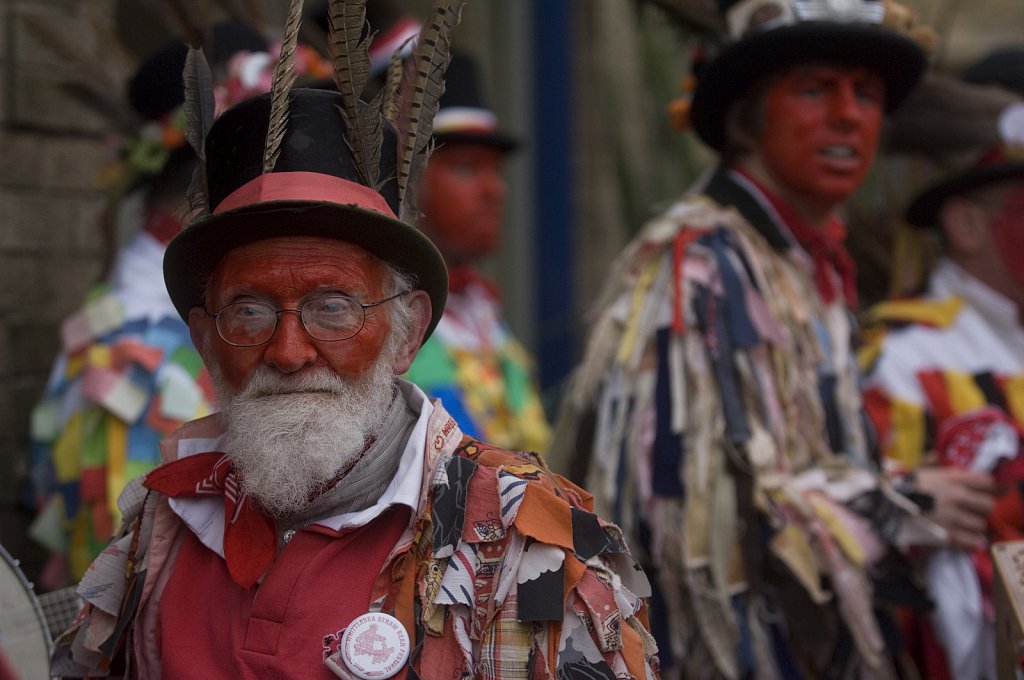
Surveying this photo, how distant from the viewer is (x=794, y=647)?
306 centimetres

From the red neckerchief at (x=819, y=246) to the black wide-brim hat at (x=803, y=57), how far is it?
248mm

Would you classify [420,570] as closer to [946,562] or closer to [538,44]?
[946,562]

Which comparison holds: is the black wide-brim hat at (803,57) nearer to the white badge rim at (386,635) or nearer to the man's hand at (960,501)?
the man's hand at (960,501)

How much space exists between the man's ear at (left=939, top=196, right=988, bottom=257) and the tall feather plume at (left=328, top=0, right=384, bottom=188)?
263 cm

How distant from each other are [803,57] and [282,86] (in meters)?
1.85

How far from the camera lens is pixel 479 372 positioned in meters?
4.81

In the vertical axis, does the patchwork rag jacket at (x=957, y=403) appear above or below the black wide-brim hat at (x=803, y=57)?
below

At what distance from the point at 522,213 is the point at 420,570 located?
16.5 ft

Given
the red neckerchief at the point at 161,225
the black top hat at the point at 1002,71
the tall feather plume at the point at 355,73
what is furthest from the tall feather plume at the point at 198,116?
the black top hat at the point at 1002,71

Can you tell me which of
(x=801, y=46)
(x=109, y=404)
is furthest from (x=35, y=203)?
(x=801, y=46)

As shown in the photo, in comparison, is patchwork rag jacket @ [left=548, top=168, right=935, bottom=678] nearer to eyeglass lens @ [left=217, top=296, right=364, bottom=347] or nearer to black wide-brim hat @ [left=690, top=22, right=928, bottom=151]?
black wide-brim hat @ [left=690, top=22, right=928, bottom=151]

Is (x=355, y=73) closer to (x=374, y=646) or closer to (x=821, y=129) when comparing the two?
(x=374, y=646)

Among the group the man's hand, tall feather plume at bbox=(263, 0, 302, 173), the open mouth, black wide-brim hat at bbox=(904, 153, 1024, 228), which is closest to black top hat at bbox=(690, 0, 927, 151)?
the open mouth

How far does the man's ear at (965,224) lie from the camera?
3977mm
